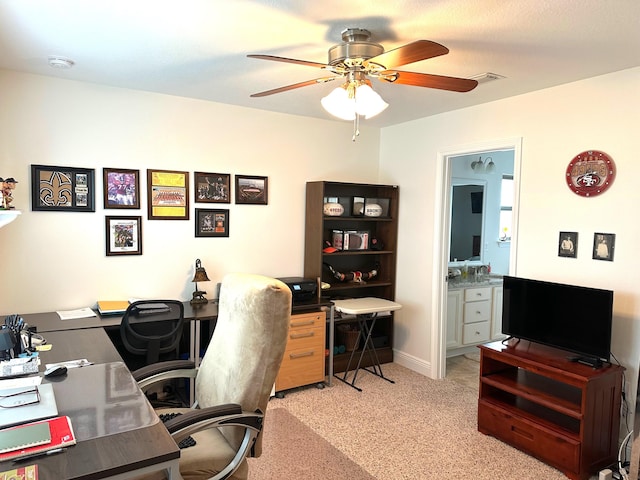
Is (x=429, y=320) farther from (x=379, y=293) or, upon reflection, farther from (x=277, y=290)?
(x=277, y=290)

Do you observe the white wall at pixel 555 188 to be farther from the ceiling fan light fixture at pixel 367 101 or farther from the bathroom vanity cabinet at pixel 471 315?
the ceiling fan light fixture at pixel 367 101

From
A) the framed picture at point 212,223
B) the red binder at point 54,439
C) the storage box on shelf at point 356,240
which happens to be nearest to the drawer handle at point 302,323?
the storage box on shelf at point 356,240

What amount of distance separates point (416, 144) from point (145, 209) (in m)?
2.51

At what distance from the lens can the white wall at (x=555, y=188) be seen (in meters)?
2.87

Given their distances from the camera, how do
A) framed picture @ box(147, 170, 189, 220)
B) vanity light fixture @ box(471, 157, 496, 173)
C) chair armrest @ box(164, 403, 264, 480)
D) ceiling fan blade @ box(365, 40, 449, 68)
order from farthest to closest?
vanity light fixture @ box(471, 157, 496, 173) < framed picture @ box(147, 170, 189, 220) < ceiling fan blade @ box(365, 40, 449, 68) < chair armrest @ box(164, 403, 264, 480)

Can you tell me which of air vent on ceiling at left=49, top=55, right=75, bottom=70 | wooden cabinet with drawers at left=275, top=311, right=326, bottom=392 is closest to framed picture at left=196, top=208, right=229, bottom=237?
wooden cabinet with drawers at left=275, top=311, right=326, bottom=392

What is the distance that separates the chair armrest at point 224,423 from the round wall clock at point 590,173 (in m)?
2.51

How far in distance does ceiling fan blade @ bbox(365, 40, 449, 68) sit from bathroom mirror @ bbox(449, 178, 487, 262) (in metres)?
3.30

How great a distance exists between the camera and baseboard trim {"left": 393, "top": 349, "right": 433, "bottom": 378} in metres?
4.40

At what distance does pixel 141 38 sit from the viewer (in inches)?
97.5

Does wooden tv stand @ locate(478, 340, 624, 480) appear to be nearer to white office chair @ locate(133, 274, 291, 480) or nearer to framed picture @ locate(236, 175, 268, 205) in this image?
white office chair @ locate(133, 274, 291, 480)

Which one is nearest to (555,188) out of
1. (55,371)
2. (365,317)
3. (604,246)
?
(604,246)

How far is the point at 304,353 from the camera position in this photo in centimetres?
395

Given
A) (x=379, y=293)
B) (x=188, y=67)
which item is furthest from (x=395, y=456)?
(x=188, y=67)
